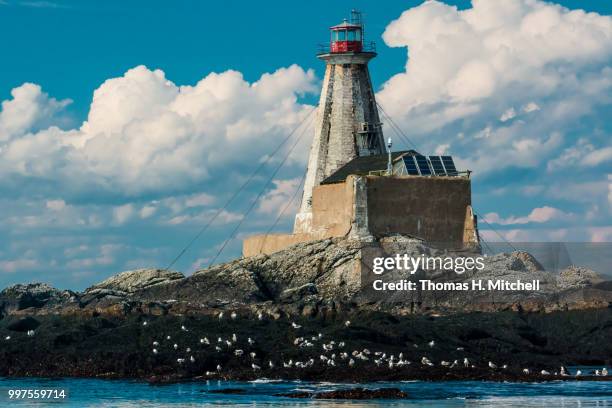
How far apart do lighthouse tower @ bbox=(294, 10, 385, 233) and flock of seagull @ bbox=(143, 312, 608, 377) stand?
2065 centimetres

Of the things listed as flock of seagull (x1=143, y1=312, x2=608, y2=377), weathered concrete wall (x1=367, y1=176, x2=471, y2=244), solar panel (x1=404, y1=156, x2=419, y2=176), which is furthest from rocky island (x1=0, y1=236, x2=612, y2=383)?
solar panel (x1=404, y1=156, x2=419, y2=176)

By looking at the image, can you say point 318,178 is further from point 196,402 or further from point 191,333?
point 196,402

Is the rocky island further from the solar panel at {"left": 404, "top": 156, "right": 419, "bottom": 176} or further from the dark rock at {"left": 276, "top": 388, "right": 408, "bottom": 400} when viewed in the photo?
the solar panel at {"left": 404, "top": 156, "right": 419, "bottom": 176}

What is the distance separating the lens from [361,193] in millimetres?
57281

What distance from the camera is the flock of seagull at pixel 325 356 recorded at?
4222 cm

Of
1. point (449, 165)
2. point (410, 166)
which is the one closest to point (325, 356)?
point (410, 166)

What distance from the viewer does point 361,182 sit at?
2258 inches

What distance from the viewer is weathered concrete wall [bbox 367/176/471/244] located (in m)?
57.6

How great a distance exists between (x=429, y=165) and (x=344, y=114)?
7025 mm

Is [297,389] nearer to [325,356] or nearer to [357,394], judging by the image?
[357,394]

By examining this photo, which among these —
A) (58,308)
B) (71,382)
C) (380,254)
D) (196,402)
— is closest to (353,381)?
(196,402)

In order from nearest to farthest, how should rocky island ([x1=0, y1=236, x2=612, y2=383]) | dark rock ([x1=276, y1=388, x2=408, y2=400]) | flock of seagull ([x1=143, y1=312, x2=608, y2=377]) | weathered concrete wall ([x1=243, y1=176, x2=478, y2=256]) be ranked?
1. dark rock ([x1=276, y1=388, x2=408, y2=400])
2. flock of seagull ([x1=143, y1=312, x2=608, y2=377])
3. rocky island ([x1=0, y1=236, x2=612, y2=383])
4. weathered concrete wall ([x1=243, y1=176, x2=478, y2=256])

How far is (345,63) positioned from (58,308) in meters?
17.9

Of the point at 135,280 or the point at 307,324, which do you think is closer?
the point at 307,324
